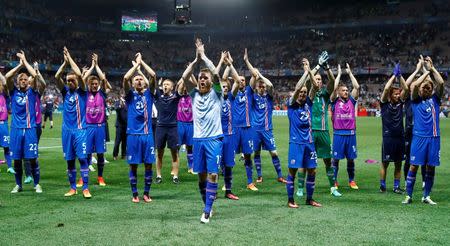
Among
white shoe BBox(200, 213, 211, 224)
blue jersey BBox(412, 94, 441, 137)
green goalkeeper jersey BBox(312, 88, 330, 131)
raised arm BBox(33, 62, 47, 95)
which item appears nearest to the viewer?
white shoe BBox(200, 213, 211, 224)

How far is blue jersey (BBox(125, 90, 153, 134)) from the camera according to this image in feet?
30.4

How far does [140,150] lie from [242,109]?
3.18 m

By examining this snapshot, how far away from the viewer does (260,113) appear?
11648mm

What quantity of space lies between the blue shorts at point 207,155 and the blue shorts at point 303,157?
1603 millimetres

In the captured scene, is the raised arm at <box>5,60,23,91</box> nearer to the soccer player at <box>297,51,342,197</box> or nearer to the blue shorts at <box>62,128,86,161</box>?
the blue shorts at <box>62,128,86,161</box>

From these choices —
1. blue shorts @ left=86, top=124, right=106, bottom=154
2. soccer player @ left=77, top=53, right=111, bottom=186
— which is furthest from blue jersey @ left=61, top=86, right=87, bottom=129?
blue shorts @ left=86, top=124, right=106, bottom=154

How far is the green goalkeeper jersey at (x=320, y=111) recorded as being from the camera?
33.3ft

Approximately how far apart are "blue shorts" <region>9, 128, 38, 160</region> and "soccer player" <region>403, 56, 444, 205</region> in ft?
24.3

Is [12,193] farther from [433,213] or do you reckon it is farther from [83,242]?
[433,213]

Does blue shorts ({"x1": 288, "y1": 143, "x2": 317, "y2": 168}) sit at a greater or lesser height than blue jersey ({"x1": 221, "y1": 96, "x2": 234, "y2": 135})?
lesser

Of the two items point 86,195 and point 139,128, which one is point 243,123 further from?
point 86,195

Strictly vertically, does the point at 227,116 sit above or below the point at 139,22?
below

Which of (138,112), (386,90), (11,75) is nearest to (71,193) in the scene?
(138,112)

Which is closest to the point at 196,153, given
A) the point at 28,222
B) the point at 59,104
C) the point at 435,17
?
the point at 28,222
